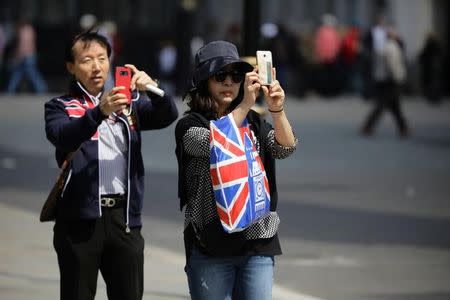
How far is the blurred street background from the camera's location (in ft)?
34.3

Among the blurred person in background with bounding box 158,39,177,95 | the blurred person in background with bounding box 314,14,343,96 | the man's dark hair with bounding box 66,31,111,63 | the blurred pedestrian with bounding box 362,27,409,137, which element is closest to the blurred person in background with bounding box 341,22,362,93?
the blurred person in background with bounding box 314,14,343,96

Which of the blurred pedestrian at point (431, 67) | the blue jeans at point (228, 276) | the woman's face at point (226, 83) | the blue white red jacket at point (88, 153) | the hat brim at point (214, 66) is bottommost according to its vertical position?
the blurred pedestrian at point (431, 67)

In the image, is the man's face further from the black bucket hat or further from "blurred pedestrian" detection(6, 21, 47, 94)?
"blurred pedestrian" detection(6, 21, 47, 94)

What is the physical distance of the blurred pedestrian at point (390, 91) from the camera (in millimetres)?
24062

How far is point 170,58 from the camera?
34656 mm

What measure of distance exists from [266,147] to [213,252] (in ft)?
1.58

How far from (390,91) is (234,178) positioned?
62.3 feet

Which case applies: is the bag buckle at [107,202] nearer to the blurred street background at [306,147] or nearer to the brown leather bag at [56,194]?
the brown leather bag at [56,194]

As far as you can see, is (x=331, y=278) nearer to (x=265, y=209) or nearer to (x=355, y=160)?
(x=265, y=209)

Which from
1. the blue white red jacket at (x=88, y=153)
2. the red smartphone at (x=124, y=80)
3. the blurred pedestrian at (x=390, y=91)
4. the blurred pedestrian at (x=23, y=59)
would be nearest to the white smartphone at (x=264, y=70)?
the red smartphone at (x=124, y=80)

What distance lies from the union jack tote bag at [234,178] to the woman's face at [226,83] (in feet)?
0.46

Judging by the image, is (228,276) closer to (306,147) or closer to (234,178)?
(234,178)

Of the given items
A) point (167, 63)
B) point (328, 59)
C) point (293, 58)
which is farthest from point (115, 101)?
point (328, 59)

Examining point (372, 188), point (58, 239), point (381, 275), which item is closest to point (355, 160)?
point (372, 188)
